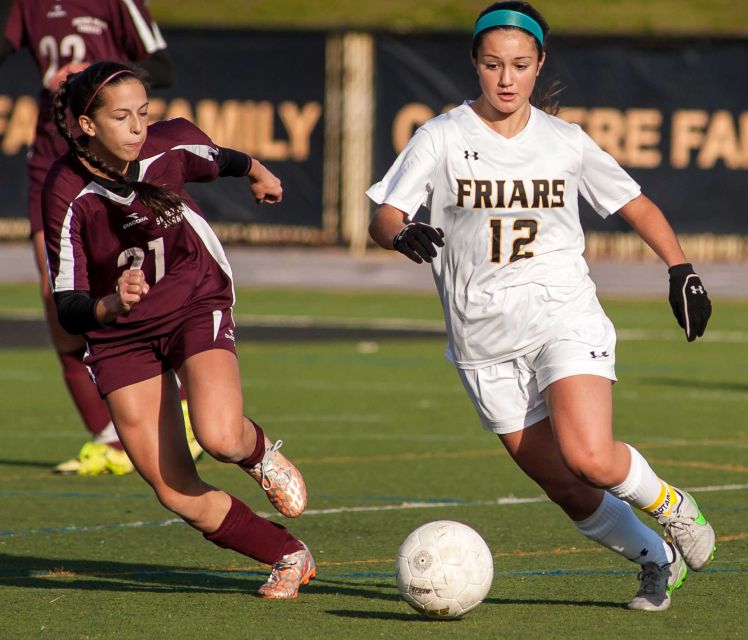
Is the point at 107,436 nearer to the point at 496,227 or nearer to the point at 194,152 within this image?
the point at 194,152

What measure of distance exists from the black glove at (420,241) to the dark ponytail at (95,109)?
2.96 ft

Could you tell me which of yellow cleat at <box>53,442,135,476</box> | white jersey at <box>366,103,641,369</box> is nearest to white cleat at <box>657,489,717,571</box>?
white jersey at <box>366,103,641,369</box>

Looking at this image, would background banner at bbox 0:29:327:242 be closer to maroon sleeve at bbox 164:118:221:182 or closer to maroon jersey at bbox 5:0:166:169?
maroon jersey at bbox 5:0:166:169

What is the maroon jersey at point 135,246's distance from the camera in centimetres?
610

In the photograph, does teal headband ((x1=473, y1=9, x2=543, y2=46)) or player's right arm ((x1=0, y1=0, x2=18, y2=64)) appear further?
player's right arm ((x1=0, y1=0, x2=18, y2=64))

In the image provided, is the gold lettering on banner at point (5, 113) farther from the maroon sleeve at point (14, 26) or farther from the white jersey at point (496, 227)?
the white jersey at point (496, 227)

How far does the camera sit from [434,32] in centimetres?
2228

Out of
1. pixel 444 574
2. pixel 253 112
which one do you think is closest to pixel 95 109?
pixel 444 574

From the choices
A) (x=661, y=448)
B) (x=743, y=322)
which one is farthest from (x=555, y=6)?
(x=661, y=448)

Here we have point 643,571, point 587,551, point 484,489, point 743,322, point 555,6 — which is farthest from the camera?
point 555,6

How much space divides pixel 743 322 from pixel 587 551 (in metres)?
12.5

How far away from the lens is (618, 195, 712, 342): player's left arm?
5.98m

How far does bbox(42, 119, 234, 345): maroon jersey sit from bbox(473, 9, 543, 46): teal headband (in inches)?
48.8

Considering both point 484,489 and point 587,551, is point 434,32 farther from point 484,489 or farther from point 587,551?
point 587,551
